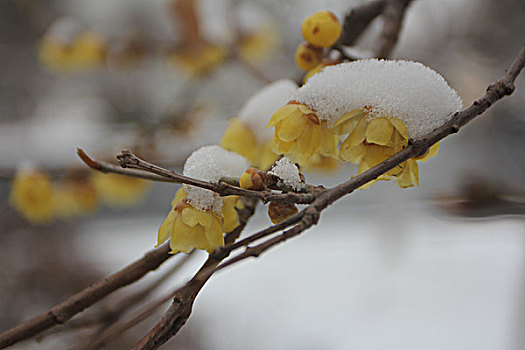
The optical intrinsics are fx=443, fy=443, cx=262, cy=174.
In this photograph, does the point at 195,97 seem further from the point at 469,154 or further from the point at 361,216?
the point at 469,154

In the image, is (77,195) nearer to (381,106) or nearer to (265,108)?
(265,108)

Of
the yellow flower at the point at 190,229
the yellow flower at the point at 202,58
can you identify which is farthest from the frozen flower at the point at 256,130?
the yellow flower at the point at 202,58

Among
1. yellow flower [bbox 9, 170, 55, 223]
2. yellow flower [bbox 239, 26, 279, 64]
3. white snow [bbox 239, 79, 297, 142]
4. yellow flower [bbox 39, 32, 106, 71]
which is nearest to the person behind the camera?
white snow [bbox 239, 79, 297, 142]

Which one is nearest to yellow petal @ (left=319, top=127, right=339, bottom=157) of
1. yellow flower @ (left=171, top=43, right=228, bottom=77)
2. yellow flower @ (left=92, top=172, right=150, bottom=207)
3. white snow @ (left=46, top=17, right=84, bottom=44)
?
yellow flower @ (left=92, top=172, right=150, bottom=207)

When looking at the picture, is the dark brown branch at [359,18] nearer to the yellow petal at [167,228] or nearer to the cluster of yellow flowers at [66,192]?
the yellow petal at [167,228]

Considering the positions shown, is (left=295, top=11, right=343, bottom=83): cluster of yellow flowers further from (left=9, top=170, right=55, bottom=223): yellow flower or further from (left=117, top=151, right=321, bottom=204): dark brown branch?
(left=9, top=170, right=55, bottom=223): yellow flower

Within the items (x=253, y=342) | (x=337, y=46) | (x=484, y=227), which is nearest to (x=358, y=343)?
(x=253, y=342)

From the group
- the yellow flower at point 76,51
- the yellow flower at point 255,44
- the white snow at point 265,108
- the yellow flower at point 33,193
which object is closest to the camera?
the white snow at point 265,108

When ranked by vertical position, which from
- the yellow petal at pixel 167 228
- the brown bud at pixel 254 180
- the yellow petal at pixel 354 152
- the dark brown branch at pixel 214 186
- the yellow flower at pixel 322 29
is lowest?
the yellow petal at pixel 167 228
